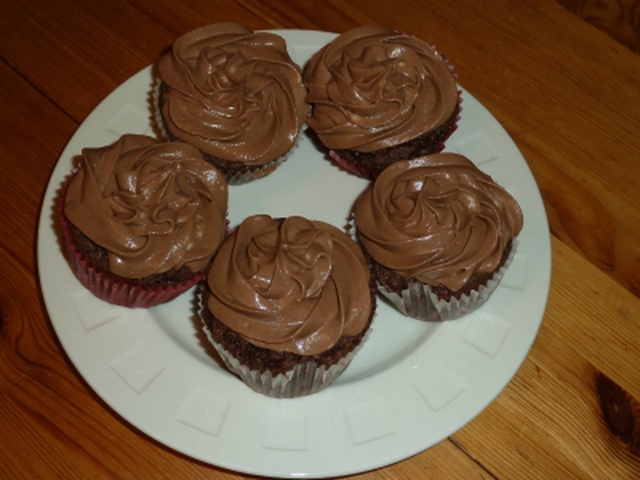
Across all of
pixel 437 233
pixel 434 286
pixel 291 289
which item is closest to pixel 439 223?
pixel 437 233

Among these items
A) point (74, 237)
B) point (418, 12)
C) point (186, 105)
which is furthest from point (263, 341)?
point (418, 12)

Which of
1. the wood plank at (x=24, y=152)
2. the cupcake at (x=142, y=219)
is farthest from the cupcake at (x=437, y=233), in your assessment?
the wood plank at (x=24, y=152)

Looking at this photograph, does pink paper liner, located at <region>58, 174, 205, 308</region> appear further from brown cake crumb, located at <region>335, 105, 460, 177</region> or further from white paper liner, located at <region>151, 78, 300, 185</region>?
brown cake crumb, located at <region>335, 105, 460, 177</region>

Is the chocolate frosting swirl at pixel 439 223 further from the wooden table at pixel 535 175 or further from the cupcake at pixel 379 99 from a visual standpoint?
the wooden table at pixel 535 175

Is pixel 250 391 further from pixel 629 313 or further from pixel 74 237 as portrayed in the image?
pixel 629 313

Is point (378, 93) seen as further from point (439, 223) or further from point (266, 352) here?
point (266, 352)

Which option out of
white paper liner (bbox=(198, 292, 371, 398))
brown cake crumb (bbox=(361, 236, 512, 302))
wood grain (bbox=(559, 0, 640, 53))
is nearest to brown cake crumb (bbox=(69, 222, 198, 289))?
white paper liner (bbox=(198, 292, 371, 398))
